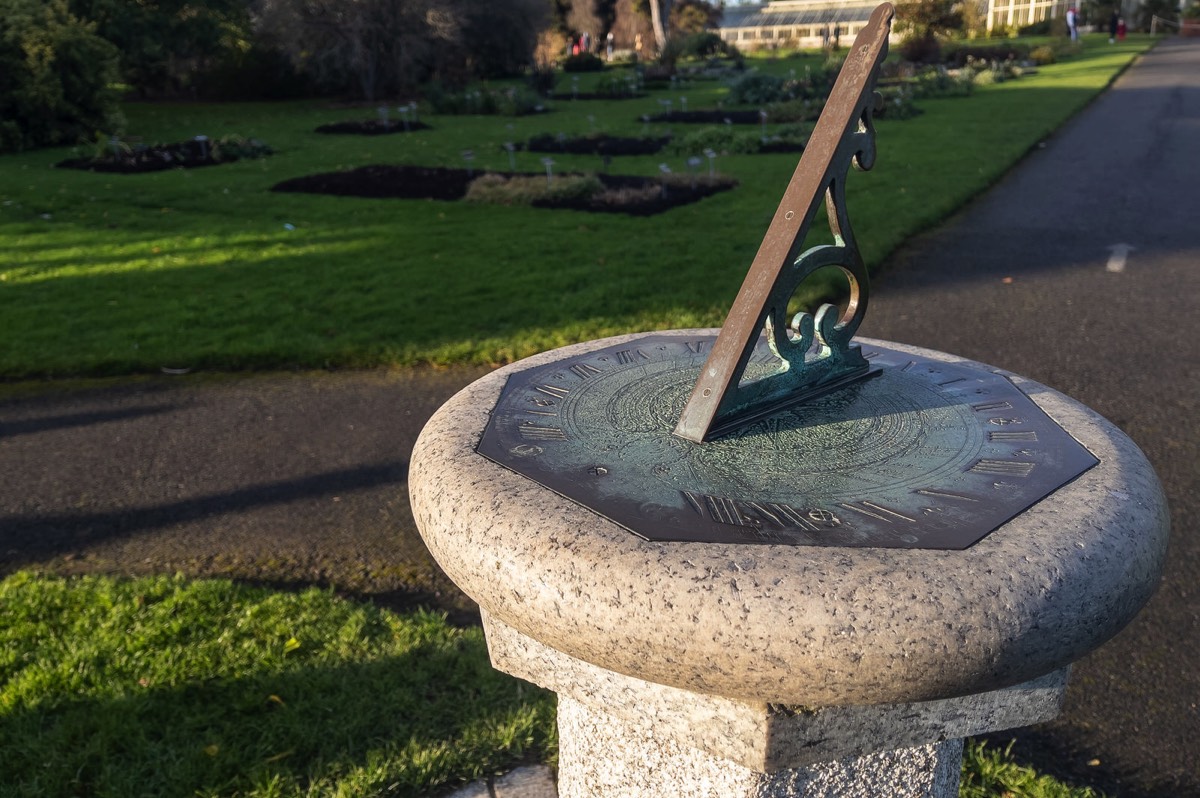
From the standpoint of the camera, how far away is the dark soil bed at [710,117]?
60.5 feet

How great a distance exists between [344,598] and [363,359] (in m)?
2.55

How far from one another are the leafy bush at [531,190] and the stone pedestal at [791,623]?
28.9ft

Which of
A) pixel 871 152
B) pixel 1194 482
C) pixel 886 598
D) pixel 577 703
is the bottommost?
pixel 1194 482

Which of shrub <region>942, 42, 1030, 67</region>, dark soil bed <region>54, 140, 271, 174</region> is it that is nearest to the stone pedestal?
dark soil bed <region>54, 140, 271, 174</region>

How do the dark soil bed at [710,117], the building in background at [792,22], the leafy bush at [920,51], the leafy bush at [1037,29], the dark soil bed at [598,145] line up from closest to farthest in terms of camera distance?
the dark soil bed at [598,145], the dark soil bed at [710,117], the leafy bush at [920,51], the leafy bush at [1037,29], the building in background at [792,22]

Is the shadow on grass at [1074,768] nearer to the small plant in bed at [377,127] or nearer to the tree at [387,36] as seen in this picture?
the small plant in bed at [377,127]

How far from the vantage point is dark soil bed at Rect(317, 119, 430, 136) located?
18372 mm

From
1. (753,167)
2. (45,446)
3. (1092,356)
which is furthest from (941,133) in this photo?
(45,446)

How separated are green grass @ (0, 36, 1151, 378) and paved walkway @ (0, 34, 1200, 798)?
20.3 inches

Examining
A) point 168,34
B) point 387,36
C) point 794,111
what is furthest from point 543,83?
point 794,111

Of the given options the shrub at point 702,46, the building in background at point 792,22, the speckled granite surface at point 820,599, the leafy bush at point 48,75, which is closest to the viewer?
the speckled granite surface at point 820,599

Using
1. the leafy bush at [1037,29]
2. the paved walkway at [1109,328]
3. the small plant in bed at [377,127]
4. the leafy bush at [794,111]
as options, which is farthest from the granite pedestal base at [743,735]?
the leafy bush at [1037,29]

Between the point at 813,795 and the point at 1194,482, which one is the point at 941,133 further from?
the point at 813,795

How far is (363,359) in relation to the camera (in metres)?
5.88
